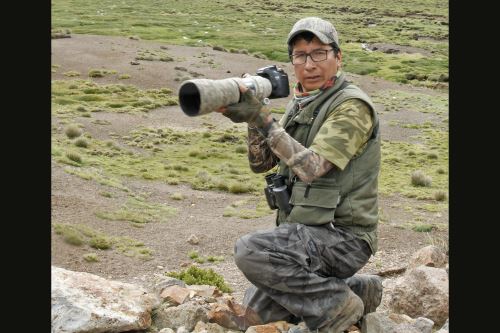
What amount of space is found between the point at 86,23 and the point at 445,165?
7220 centimetres

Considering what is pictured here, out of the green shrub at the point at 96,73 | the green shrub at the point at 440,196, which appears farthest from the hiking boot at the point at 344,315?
the green shrub at the point at 96,73

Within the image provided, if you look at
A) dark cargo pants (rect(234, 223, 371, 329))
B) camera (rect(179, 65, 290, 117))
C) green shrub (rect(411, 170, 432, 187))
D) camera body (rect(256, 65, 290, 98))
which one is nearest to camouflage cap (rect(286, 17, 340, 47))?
camera body (rect(256, 65, 290, 98))

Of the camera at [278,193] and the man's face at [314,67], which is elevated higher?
the man's face at [314,67]

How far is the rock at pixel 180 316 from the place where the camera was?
611 cm

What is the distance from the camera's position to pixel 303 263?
18.2 feet

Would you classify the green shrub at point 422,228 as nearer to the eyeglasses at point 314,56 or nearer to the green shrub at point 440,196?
the green shrub at point 440,196

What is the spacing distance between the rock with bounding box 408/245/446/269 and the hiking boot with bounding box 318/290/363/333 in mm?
4327

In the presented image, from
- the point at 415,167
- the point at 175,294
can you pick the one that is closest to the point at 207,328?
the point at 175,294

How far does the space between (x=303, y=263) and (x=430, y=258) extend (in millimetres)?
4875

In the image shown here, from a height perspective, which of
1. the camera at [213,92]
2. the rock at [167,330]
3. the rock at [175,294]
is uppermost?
the camera at [213,92]

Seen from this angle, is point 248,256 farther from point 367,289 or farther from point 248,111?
point 367,289

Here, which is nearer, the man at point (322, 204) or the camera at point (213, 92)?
the camera at point (213, 92)

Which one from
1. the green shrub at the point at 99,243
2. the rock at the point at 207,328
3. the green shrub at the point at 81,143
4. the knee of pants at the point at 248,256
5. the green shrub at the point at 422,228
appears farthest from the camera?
the green shrub at the point at 81,143

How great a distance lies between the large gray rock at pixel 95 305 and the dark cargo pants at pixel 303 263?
1.19 meters
